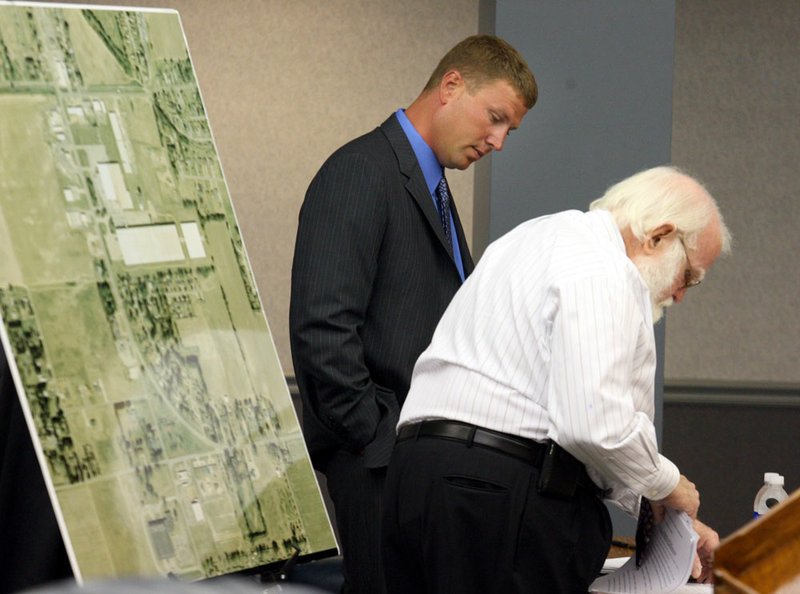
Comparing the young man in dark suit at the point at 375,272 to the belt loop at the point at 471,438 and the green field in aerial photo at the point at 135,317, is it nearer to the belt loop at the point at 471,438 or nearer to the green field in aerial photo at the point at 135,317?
the green field in aerial photo at the point at 135,317

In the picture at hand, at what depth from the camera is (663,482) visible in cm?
183

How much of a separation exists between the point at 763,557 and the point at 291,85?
3425 millimetres

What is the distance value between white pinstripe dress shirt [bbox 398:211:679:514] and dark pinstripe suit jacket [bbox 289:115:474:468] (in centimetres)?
29

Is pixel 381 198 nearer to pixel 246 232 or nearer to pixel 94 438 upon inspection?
pixel 94 438

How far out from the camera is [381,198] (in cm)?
235

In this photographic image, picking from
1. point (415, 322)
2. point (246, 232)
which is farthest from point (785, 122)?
point (415, 322)

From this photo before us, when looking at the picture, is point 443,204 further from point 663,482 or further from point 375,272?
point 663,482

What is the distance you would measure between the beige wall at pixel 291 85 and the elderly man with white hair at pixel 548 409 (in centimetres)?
246

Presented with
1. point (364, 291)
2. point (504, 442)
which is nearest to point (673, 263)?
point (504, 442)

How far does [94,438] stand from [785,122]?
351 centimetres

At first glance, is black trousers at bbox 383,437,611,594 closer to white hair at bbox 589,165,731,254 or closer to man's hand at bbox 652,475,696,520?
man's hand at bbox 652,475,696,520

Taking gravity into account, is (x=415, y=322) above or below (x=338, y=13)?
below

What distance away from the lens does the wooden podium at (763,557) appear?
45.8 inches

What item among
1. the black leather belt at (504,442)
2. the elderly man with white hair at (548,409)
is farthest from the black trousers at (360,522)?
the black leather belt at (504,442)
